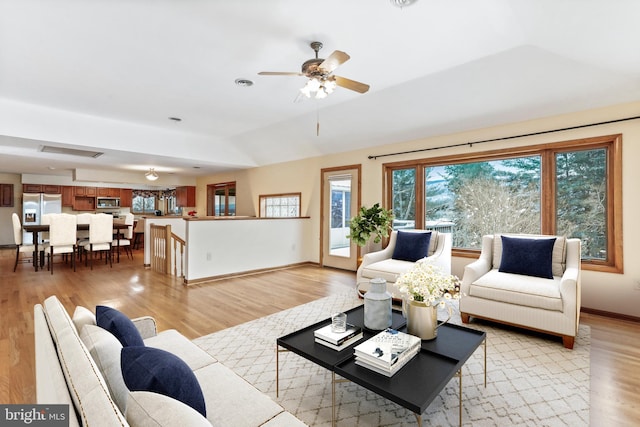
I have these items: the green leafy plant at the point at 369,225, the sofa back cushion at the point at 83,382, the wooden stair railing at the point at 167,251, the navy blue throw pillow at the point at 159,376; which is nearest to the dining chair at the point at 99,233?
the wooden stair railing at the point at 167,251

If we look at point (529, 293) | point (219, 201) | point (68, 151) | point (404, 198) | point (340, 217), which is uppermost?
point (68, 151)

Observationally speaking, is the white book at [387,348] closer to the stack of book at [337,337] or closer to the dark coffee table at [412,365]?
the dark coffee table at [412,365]

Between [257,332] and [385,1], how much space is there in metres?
3.08

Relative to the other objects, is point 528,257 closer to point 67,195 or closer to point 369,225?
point 369,225

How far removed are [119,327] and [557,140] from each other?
477 cm

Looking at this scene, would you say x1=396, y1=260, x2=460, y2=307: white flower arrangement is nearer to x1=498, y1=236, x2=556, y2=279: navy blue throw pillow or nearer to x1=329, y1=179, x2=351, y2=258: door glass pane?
x1=498, y1=236, x2=556, y2=279: navy blue throw pillow

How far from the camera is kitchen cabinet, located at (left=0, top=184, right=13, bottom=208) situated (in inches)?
344

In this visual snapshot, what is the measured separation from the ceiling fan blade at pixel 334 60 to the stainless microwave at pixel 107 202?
10181 millimetres

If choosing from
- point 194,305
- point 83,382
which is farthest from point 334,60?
point 194,305

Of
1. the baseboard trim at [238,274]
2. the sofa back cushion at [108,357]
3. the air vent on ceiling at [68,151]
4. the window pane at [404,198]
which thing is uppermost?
the air vent on ceiling at [68,151]

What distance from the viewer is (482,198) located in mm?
4531

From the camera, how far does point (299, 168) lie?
691 centimetres

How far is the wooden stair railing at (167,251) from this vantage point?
5363 mm

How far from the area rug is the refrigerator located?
935cm
